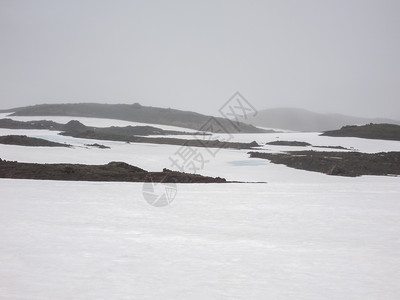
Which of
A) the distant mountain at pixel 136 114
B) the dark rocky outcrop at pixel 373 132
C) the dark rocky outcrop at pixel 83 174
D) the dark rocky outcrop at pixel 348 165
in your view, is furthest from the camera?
the distant mountain at pixel 136 114

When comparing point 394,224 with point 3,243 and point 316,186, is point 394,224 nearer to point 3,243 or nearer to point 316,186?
point 316,186

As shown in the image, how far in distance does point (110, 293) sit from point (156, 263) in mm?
1417

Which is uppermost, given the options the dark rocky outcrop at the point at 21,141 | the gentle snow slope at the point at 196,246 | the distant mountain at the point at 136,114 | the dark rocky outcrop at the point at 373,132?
the distant mountain at the point at 136,114

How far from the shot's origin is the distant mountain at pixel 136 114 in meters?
110

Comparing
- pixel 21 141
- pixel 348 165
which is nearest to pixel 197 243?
pixel 348 165

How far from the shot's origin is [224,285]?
5766mm

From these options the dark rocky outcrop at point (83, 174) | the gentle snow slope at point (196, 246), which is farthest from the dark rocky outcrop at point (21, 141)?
the gentle snow slope at point (196, 246)

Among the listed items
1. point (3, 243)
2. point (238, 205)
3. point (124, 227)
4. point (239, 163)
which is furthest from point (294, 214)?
point (239, 163)

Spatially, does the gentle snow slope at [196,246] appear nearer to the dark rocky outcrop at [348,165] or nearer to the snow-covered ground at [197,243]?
the snow-covered ground at [197,243]

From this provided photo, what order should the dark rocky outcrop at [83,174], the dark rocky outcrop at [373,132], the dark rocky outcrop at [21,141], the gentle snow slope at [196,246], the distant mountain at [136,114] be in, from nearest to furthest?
the gentle snow slope at [196,246], the dark rocky outcrop at [83,174], the dark rocky outcrop at [21,141], the dark rocky outcrop at [373,132], the distant mountain at [136,114]

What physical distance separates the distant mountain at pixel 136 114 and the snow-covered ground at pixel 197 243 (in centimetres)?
9364

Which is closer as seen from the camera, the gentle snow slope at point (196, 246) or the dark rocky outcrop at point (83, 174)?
the gentle snow slope at point (196, 246)

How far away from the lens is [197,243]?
8.07m

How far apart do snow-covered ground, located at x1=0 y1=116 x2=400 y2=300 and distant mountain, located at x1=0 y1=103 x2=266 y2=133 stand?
93.6 m
